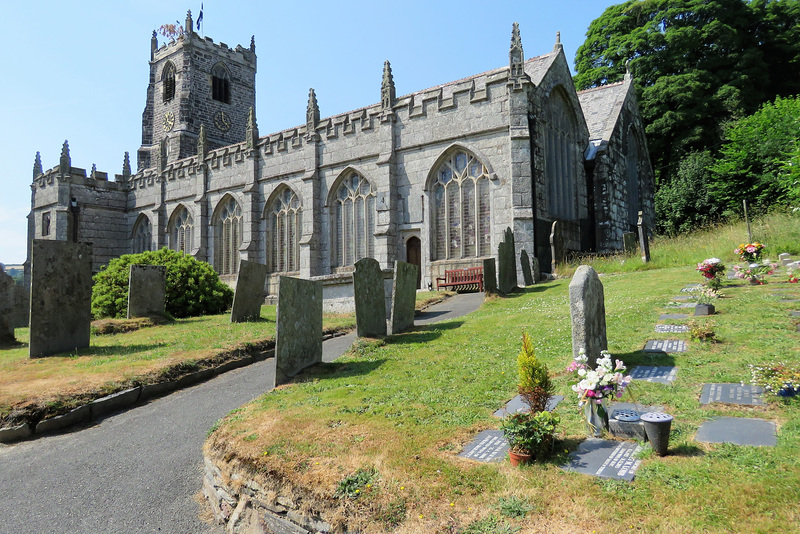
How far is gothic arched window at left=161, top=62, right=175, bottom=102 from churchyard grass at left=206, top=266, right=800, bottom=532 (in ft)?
137

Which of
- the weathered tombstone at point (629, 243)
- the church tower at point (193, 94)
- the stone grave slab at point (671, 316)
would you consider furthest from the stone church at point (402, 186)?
the stone grave slab at point (671, 316)

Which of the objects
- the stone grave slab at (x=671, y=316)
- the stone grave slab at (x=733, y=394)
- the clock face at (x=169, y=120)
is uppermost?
the clock face at (x=169, y=120)

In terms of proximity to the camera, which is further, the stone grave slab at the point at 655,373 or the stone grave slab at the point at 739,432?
the stone grave slab at the point at 655,373

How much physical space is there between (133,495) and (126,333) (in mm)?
8383

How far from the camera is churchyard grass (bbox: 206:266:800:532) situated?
10.9ft

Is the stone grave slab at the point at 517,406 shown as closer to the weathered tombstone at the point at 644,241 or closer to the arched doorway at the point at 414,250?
the weathered tombstone at the point at 644,241

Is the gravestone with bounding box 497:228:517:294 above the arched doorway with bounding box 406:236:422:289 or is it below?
below

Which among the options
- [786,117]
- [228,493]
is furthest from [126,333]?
[786,117]

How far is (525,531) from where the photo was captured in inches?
128

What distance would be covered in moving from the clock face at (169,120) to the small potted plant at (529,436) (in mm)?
43315

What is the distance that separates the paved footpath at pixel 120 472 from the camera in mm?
4613

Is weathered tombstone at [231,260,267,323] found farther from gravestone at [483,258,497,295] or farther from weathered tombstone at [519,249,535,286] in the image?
weathered tombstone at [519,249,535,286]

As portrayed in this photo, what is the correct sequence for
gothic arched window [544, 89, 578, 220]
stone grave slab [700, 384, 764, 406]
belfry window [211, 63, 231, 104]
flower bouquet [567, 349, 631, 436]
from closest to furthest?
flower bouquet [567, 349, 631, 436]
stone grave slab [700, 384, 764, 406]
gothic arched window [544, 89, 578, 220]
belfry window [211, 63, 231, 104]

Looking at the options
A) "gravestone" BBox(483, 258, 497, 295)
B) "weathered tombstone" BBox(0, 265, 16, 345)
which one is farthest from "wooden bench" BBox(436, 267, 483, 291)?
"weathered tombstone" BBox(0, 265, 16, 345)
